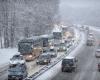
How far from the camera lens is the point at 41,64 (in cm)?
5822

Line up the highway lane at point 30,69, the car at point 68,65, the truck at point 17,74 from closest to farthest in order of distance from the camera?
the truck at point 17,74 → the highway lane at point 30,69 → the car at point 68,65

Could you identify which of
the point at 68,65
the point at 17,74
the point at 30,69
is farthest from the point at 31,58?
the point at 17,74

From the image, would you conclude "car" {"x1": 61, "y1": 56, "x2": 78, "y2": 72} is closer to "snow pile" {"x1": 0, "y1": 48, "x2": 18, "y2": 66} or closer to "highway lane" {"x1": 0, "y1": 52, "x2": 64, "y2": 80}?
"highway lane" {"x1": 0, "y1": 52, "x2": 64, "y2": 80}

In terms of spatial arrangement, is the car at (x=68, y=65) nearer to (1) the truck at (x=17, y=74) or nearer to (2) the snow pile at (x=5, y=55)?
Answer: (1) the truck at (x=17, y=74)

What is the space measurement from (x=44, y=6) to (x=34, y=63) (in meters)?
69.4

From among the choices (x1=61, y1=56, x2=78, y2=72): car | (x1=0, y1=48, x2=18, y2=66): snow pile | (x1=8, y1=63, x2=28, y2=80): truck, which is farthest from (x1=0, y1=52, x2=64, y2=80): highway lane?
(x1=0, y1=48, x2=18, y2=66): snow pile

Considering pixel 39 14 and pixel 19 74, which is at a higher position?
pixel 39 14

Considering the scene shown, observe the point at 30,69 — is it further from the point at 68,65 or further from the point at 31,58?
the point at 31,58

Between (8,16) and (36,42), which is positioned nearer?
(36,42)

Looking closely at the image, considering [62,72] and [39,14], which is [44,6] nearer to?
[39,14]

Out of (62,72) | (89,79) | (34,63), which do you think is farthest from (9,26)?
(89,79)

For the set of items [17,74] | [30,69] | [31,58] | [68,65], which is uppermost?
[31,58]

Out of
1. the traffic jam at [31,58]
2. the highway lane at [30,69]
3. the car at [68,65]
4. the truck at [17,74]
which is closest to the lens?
Answer: the truck at [17,74]

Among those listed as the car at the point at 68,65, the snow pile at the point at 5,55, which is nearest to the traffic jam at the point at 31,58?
the car at the point at 68,65
